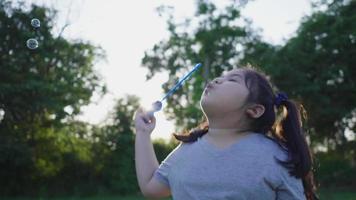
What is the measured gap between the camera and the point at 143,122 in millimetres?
1810

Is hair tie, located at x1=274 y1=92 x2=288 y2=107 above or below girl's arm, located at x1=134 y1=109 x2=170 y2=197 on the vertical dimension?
above

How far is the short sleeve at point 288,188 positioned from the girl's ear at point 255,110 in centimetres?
22

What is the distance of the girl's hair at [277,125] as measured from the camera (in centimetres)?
168

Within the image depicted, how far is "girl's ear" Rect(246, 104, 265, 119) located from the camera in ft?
5.62

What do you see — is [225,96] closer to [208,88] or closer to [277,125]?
[208,88]

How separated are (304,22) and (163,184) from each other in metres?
20.7

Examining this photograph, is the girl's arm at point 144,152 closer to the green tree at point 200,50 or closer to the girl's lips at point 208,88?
the girl's lips at point 208,88

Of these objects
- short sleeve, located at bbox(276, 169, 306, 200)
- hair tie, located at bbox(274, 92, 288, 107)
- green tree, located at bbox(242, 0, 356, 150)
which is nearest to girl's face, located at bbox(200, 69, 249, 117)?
hair tie, located at bbox(274, 92, 288, 107)

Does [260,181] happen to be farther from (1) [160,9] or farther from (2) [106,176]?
(1) [160,9]

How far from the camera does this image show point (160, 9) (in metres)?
24.4

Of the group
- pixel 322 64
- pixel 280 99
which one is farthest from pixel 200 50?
pixel 280 99

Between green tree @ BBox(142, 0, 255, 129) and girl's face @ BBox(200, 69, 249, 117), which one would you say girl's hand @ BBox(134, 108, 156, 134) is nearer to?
girl's face @ BBox(200, 69, 249, 117)

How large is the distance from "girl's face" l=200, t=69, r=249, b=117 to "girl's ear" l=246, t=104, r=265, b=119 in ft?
0.08

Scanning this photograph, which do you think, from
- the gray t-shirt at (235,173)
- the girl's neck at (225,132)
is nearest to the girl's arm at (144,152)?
the gray t-shirt at (235,173)
